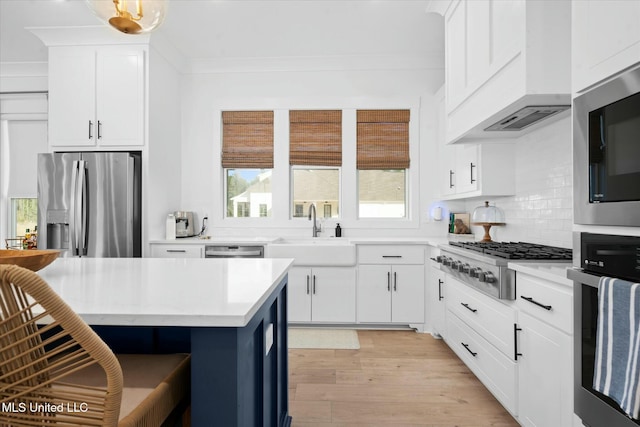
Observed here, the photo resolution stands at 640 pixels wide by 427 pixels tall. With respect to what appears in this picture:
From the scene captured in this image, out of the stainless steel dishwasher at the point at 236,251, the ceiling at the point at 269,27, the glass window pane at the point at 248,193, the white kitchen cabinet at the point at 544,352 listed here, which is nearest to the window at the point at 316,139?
the glass window pane at the point at 248,193

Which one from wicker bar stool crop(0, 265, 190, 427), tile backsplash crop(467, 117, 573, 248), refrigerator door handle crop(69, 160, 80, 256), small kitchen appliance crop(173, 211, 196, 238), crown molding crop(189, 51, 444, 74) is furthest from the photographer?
crown molding crop(189, 51, 444, 74)

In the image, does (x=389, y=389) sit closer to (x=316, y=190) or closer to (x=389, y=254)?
(x=389, y=254)

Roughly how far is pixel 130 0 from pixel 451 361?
10.1 ft

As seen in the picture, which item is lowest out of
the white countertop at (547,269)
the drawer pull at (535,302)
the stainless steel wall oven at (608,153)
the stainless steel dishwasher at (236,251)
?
the drawer pull at (535,302)

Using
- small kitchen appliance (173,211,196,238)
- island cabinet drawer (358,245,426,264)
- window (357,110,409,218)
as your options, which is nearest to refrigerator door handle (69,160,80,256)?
small kitchen appliance (173,211,196,238)

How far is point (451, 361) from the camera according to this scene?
2.88m

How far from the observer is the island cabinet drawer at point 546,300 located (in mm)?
1523

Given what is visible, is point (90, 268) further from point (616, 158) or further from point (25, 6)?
point (25, 6)

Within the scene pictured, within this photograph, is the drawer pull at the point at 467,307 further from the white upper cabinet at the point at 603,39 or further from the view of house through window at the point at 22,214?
the view of house through window at the point at 22,214

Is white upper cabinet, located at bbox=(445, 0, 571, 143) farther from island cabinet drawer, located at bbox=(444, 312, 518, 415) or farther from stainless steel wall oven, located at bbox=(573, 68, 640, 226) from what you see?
island cabinet drawer, located at bbox=(444, 312, 518, 415)

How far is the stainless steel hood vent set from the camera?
2.09m

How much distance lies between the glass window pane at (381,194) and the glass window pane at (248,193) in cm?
108

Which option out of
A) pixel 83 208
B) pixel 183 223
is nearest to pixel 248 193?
pixel 183 223

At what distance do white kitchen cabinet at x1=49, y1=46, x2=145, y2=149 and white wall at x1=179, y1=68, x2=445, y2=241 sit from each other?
79 cm
